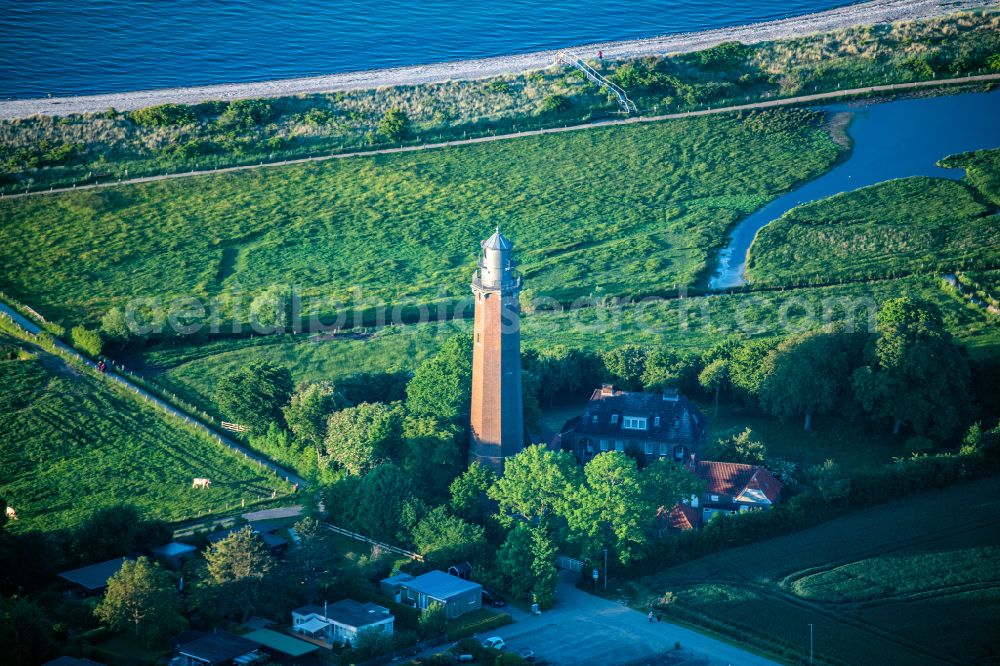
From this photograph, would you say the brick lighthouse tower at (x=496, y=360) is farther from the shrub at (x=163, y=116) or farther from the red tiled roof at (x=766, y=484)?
the shrub at (x=163, y=116)

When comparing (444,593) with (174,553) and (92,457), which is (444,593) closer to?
(174,553)

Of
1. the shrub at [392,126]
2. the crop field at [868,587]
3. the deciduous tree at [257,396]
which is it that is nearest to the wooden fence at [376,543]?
the crop field at [868,587]

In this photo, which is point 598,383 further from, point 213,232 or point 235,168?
point 235,168

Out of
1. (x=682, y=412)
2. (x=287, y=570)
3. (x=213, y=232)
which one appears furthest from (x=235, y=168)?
(x=287, y=570)

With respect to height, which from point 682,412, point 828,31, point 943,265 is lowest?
point 682,412

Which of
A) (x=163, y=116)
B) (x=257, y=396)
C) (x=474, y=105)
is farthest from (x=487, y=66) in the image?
(x=257, y=396)
